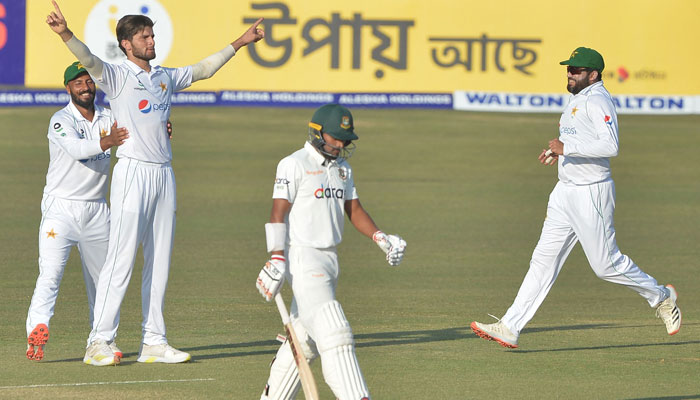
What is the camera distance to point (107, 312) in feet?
29.5

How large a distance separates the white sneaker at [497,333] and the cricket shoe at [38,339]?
3151 mm

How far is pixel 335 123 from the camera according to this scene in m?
7.27

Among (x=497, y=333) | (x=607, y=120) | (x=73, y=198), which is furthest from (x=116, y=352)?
(x=607, y=120)

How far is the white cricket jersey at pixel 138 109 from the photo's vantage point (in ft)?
29.5

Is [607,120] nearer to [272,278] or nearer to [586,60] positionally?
[586,60]

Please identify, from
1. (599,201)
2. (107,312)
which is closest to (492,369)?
(599,201)

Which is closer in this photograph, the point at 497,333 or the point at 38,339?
the point at 38,339

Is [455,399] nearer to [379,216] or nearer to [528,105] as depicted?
[379,216]

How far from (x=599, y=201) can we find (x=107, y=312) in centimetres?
381

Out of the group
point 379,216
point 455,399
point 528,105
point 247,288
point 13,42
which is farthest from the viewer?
point 528,105

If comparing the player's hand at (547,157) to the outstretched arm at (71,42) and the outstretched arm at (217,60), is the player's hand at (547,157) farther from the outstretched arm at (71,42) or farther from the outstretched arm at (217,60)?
the outstretched arm at (71,42)

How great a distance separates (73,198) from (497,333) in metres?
3.32

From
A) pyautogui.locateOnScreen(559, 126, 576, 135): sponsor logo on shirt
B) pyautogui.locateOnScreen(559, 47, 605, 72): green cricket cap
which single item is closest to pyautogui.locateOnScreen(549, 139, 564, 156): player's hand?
pyautogui.locateOnScreen(559, 126, 576, 135): sponsor logo on shirt

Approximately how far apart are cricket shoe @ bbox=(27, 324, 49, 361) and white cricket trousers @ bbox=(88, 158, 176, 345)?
0.32 metres
